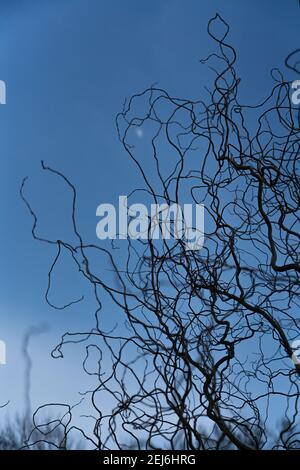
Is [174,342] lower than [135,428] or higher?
higher

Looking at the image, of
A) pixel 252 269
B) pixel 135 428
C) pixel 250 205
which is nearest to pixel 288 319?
pixel 252 269

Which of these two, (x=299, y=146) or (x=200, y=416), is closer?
(x=200, y=416)

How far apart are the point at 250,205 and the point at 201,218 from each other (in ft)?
0.36

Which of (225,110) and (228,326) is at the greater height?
(225,110)

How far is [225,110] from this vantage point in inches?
51.0

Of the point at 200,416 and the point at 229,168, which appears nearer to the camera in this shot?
the point at 200,416

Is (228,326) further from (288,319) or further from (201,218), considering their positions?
(201,218)
